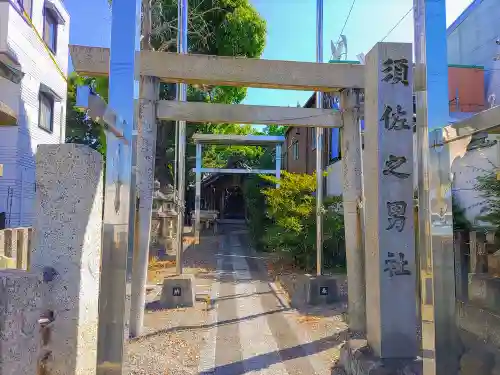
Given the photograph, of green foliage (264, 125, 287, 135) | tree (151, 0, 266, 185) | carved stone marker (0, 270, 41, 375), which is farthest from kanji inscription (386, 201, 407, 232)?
green foliage (264, 125, 287, 135)

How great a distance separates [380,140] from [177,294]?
4845mm

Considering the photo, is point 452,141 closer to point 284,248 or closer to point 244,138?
point 284,248

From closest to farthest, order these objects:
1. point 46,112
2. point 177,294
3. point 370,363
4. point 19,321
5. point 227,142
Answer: point 19,321 < point 370,363 < point 177,294 < point 46,112 < point 227,142

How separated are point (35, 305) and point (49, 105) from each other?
37.3 feet

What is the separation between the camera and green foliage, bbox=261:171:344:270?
10320 mm

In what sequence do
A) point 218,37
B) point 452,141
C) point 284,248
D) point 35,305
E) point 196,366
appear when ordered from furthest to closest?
point 218,37
point 284,248
point 196,366
point 452,141
point 35,305

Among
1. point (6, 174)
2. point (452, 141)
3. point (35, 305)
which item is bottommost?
point (35, 305)

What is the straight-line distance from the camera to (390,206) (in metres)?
3.76

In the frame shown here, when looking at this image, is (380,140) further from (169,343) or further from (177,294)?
(177,294)

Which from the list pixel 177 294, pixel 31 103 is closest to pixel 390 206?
pixel 177 294

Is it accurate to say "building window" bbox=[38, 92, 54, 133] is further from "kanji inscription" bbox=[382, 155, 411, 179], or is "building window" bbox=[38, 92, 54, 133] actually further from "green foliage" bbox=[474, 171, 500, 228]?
"green foliage" bbox=[474, 171, 500, 228]

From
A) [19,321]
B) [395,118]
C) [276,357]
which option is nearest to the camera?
[19,321]

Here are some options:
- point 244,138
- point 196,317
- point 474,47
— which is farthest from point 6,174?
point 474,47

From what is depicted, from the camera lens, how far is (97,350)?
8.74ft
